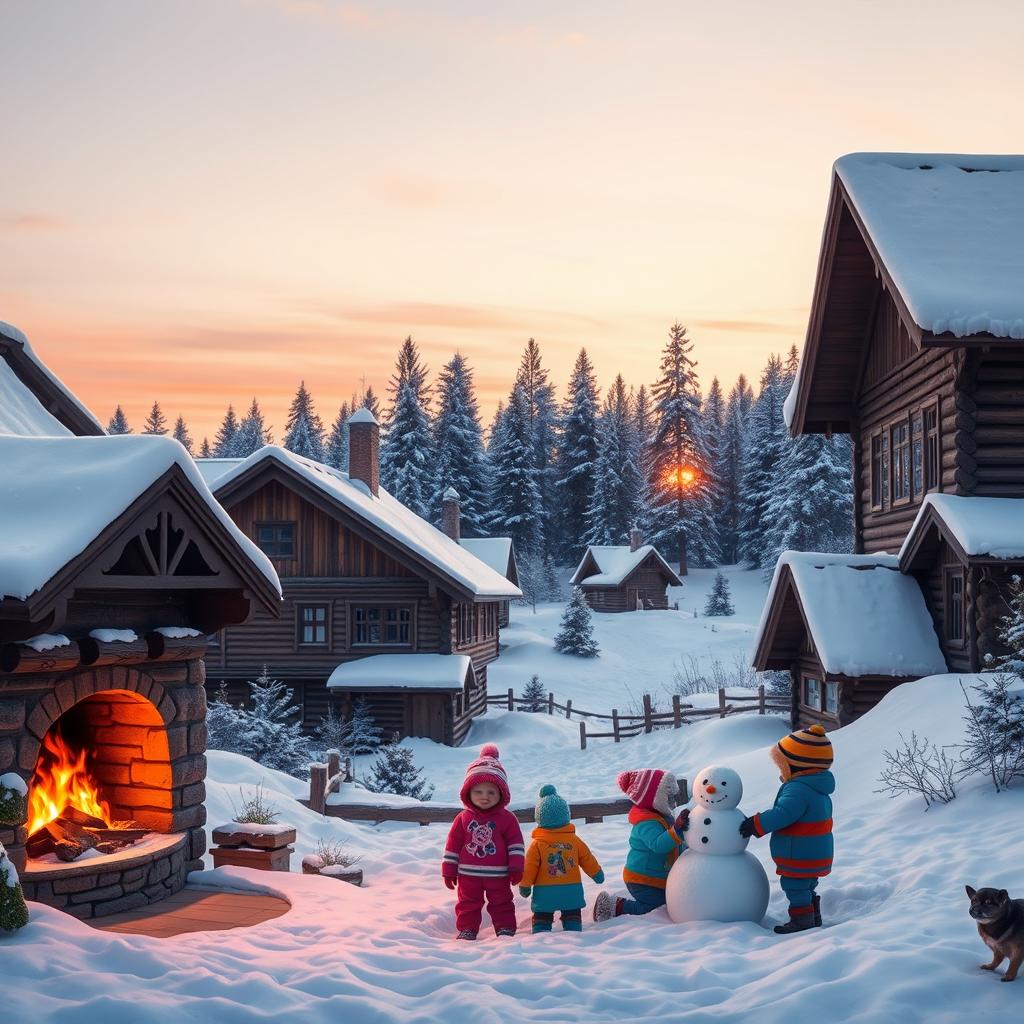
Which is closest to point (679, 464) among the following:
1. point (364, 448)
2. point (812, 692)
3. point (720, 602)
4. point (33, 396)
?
point (720, 602)

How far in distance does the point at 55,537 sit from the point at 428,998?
13.0 feet

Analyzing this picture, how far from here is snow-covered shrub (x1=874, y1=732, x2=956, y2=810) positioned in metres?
9.88

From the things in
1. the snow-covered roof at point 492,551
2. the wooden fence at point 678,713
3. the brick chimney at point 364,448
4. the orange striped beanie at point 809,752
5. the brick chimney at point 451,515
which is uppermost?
the brick chimney at point 364,448

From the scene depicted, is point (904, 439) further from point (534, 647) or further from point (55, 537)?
point (534, 647)

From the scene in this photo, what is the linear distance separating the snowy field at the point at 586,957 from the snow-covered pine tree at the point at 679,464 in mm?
54928

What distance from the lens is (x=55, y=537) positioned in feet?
23.2

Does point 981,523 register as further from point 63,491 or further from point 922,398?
point 63,491

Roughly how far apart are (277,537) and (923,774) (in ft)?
63.6

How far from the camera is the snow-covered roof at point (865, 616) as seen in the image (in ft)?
47.5

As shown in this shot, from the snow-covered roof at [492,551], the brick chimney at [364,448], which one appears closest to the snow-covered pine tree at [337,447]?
the snow-covered roof at [492,551]

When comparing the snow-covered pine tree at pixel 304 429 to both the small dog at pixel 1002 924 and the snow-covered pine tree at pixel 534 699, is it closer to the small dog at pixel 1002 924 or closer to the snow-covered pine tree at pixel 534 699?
the snow-covered pine tree at pixel 534 699

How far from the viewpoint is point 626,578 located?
54062 mm

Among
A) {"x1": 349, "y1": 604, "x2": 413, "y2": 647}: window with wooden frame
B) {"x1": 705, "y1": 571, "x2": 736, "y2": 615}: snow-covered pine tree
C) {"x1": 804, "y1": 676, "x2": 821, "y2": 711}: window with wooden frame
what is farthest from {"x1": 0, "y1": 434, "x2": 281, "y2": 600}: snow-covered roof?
{"x1": 705, "y1": 571, "x2": 736, "y2": 615}: snow-covered pine tree

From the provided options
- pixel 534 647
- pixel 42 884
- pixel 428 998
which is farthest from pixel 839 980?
pixel 534 647
